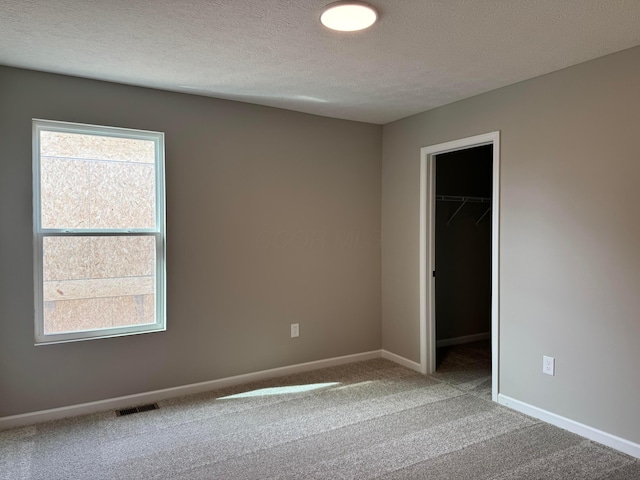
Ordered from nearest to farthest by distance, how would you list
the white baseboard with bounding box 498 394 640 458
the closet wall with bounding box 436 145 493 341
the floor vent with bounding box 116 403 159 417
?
1. the white baseboard with bounding box 498 394 640 458
2. the floor vent with bounding box 116 403 159 417
3. the closet wall with bounding box 436 145 493 341

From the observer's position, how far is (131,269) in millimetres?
3436

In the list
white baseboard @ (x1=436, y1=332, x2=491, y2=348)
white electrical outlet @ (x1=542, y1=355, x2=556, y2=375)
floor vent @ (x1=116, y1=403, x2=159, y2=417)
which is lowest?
floor vent @ (x1=116, y1=403, x2=159, y2=417)

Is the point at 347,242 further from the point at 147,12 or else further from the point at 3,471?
Answer: the point at 3,471

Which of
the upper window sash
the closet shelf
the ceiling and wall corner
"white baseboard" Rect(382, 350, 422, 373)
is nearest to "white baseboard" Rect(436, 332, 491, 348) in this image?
"white baseboard" Rect(382, 350, 422, 373)

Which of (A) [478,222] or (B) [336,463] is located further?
(A) [478,222]

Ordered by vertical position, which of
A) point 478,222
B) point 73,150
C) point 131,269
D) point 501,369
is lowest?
point 501,369

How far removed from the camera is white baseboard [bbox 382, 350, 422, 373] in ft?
13.9

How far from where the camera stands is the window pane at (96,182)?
316 centimetres

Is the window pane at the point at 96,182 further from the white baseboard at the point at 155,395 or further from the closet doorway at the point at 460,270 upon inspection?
the closet doorway at the point at 460,270

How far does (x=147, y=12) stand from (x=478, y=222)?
13.4ft

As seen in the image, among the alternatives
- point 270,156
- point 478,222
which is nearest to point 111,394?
point 270,156

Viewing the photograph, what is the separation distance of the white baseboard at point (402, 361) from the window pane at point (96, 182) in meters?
2.54

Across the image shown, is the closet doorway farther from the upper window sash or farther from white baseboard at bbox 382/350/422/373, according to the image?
the upper window sash

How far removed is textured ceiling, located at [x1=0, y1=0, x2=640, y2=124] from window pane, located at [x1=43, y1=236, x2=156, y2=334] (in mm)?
1172
